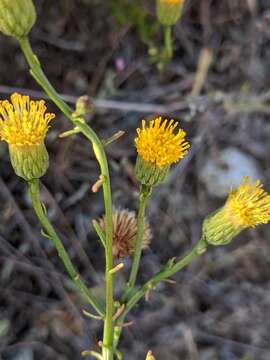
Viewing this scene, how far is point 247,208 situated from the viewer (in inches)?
73.3

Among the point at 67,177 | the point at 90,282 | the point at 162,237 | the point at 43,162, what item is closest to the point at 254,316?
the point at 162,237

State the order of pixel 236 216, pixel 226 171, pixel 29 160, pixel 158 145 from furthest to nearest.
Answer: pixel 226 171, pixel 236 216, pixel 158 145, pixel 29 160

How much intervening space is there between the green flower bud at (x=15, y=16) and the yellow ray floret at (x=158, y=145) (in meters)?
0.46

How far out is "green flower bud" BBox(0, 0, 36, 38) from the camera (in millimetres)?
1455

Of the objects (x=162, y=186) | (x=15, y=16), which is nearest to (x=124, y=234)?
(x=15, y=16)

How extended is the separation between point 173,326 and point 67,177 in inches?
36.1

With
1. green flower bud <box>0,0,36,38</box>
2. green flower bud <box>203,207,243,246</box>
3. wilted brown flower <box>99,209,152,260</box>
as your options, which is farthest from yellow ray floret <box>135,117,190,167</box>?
green flower bud <box>0,0,36,38</box>

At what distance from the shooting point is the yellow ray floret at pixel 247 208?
1.85 metres

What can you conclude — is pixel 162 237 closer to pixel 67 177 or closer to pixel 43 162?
pixel 67 177

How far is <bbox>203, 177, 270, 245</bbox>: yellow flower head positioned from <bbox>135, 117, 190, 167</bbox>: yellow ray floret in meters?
0.25

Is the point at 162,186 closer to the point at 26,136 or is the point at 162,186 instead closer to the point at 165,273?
the point at 165,273

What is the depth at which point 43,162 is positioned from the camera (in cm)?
166

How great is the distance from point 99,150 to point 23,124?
0.33 meters

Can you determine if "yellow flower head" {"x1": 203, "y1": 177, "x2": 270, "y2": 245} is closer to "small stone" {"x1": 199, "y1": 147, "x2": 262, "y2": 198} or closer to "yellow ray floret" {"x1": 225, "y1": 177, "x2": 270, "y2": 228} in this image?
"yellow ray floret" {"x1": 225, "y1": 177, "x2": 270, "y2": 228}
